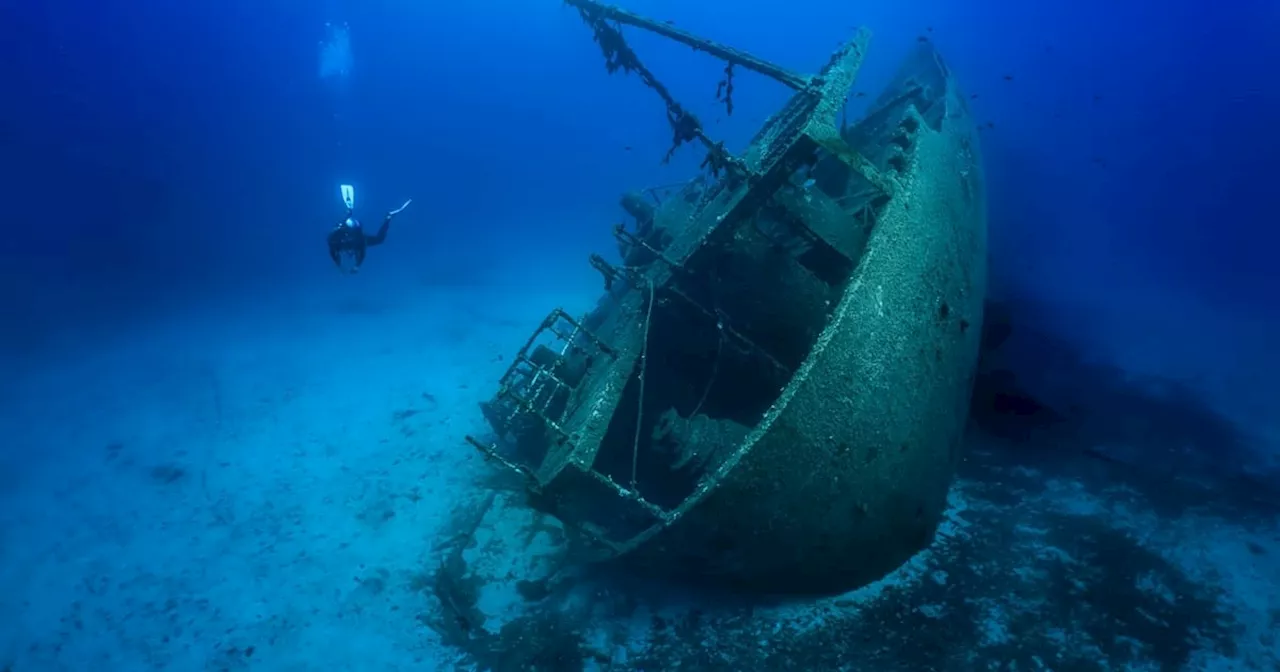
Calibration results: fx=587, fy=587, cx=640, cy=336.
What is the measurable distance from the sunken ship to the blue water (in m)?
1.06

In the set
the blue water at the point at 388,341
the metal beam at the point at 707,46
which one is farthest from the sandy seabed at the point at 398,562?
the metal beam at the point at 707,46

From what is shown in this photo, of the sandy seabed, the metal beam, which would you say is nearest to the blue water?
the sandy seabed

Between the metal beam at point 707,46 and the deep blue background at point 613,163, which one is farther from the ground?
the deep blue background at point 613,163

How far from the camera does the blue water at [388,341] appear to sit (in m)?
5.97

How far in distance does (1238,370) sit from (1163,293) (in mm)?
8674

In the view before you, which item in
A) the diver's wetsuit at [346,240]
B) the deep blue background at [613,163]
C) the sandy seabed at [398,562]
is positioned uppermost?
Answer: the deep blue background at [613,163]

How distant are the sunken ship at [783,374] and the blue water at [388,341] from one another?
1.06 m

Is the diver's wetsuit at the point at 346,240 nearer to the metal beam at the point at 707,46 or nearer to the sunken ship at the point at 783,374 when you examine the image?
the sunken ship at the point at 783,374

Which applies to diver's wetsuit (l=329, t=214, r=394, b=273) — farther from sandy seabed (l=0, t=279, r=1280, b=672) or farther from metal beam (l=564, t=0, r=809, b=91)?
metal beam (l=564, t=0, r=809, b=91)

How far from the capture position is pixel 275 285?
24.3 meters

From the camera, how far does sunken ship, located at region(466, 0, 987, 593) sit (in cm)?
378

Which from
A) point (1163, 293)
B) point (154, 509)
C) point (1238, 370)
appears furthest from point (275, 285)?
point (1163, 293)

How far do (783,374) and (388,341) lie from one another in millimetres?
11728

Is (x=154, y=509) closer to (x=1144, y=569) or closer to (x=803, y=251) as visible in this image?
(x=803, y=251)
